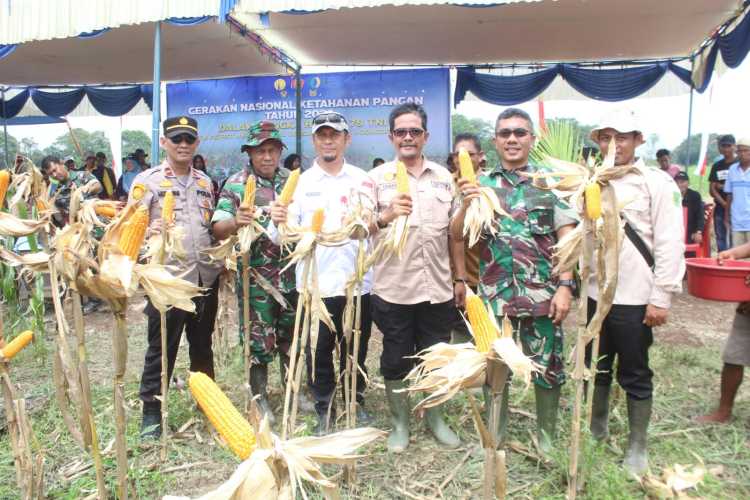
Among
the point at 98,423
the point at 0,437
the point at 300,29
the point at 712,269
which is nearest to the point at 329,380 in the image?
the point at 98,423

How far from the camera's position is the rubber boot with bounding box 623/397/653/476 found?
9.09 feet

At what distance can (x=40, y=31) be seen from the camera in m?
7.06

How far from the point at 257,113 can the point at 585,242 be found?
9.64 m

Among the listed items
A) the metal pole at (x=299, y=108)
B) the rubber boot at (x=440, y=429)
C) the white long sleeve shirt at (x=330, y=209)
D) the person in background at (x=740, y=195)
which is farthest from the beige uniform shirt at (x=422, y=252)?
the metal pole at (x=299, y=108)

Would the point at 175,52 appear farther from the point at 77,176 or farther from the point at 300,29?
the point at 77,176

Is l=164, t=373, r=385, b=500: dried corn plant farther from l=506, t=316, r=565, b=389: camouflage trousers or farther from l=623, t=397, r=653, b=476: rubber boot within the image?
l=623, t=397, r=653, b=476: rubber boot

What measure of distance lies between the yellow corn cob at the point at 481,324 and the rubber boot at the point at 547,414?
157cm

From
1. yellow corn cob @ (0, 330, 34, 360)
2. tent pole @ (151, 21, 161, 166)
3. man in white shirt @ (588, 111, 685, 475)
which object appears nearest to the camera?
yellow corn cob @ (0, 330, 34, 360)

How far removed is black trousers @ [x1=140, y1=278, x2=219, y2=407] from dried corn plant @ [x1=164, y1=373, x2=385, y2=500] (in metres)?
2.13

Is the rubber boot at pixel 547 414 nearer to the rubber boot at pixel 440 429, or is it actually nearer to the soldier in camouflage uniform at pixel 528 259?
the soldier in camouflage uniform at pixel 528 259

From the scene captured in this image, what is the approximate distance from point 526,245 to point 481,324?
1.40m

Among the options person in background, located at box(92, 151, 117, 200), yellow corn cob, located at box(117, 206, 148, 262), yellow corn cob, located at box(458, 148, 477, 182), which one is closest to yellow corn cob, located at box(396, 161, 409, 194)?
yellow corn cob, located at box(458, 148, 477, 182)

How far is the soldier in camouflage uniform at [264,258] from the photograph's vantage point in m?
3.26

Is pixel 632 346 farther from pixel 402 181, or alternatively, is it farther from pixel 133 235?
pixel 133 235
